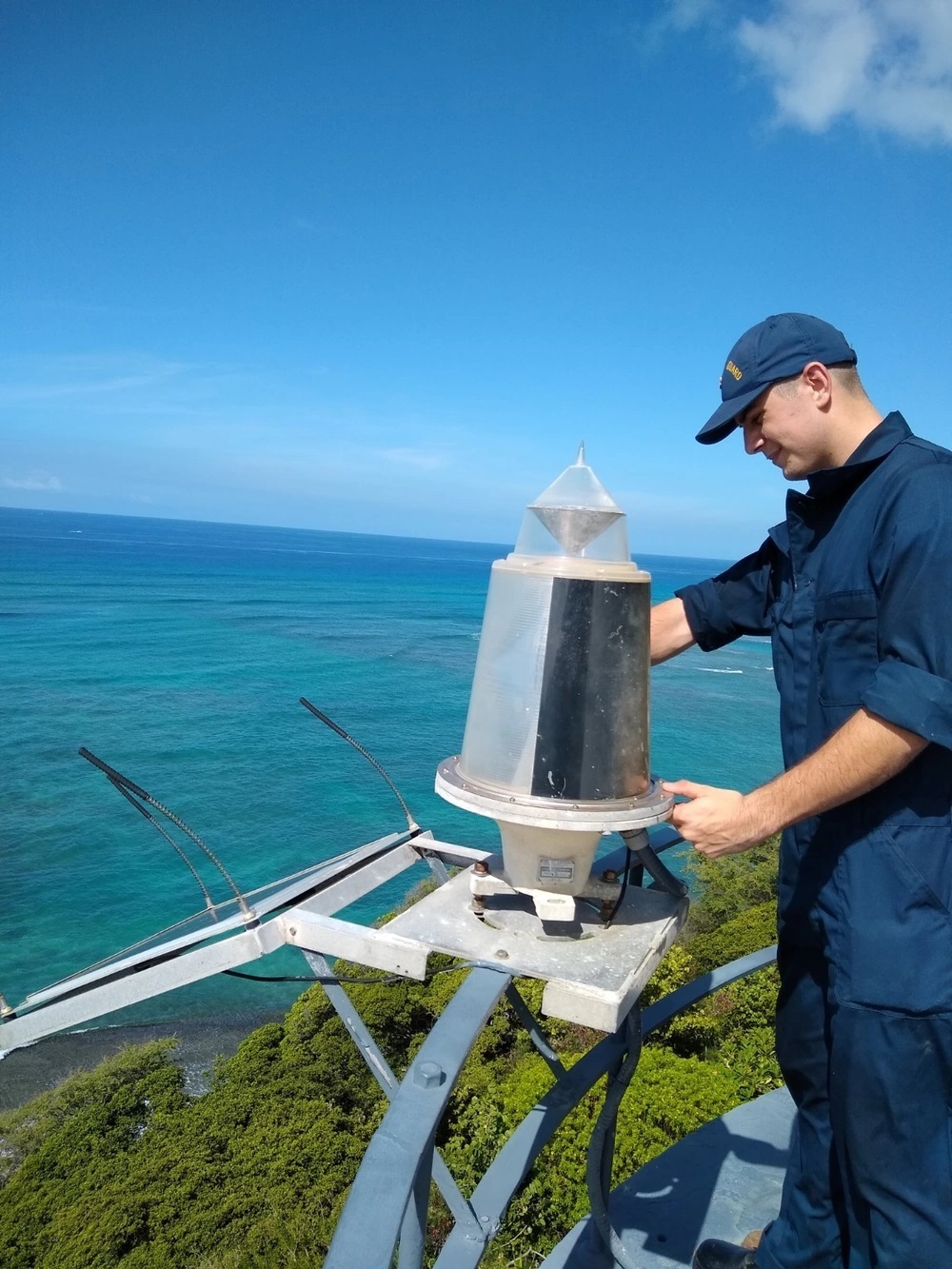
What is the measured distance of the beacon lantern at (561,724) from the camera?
2287mm

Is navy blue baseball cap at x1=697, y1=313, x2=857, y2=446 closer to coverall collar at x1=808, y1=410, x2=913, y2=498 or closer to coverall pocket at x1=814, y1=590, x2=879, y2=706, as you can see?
coverall collar at x1=808, y1=410, x2=913, y2=498

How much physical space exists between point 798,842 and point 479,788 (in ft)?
2.80

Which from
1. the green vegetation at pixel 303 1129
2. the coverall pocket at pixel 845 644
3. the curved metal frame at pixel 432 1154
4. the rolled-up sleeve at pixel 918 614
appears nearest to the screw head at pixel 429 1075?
the curved metal frame at pixel 432 1154

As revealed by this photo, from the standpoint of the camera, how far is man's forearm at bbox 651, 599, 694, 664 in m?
3.00

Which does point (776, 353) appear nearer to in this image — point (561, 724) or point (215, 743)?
point (561, 724)

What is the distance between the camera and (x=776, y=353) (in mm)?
2432

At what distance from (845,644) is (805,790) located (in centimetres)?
41

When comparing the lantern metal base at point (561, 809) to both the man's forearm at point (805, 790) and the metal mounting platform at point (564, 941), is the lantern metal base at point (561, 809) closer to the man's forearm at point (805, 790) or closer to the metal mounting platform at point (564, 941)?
the man's forearm at point (805, 790)

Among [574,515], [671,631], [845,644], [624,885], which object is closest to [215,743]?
[671,631]

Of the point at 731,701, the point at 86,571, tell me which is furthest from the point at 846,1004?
the point at 86,571

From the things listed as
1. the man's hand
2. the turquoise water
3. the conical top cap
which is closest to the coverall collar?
the conical top cap

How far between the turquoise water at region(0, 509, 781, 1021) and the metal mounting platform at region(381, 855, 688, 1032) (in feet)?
14.6

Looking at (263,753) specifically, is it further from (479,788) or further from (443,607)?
(443,607)

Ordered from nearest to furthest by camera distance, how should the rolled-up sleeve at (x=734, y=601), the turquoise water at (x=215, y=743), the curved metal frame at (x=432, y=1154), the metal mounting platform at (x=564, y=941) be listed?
the curved metal frame at (x=432, y=1154) < the metal mounting platform at (x=564, y=941) < the rolled-up sleeve at (x=734, y=601) < the turquoise water at (x=215, y=743)
